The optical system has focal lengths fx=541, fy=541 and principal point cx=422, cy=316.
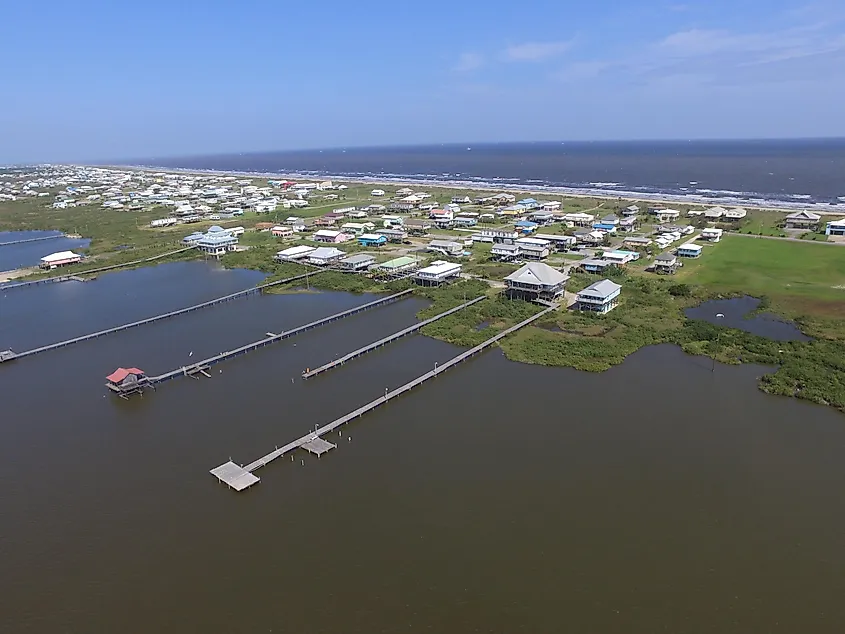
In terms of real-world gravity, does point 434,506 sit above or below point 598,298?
below

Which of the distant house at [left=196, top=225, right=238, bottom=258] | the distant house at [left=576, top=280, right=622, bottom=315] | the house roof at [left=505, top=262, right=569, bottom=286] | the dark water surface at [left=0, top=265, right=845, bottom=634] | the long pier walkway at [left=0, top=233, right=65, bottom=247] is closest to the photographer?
the dark water surface at [left=0, top=265, right=845, bottom=634]

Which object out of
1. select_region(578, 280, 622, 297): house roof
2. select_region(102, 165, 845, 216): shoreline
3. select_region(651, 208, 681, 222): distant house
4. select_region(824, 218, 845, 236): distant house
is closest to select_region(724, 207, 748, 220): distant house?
select_region(651, 208, 681, 222): distant house

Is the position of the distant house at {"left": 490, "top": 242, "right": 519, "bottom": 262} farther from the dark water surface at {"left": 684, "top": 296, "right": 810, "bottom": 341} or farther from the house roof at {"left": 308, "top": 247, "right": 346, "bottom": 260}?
the dark water surface at {"left": 684, "top": 296, "right": 810, "bottom": 341}

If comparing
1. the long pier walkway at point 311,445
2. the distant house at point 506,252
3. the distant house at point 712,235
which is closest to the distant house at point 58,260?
the distant house at point 506,252

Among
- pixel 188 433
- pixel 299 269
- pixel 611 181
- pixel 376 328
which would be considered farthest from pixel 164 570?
pixel 611 181

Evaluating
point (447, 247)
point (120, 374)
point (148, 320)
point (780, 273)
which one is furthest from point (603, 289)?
point (148, 320)

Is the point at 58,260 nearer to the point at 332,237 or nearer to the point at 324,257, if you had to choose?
the point at 324,257
